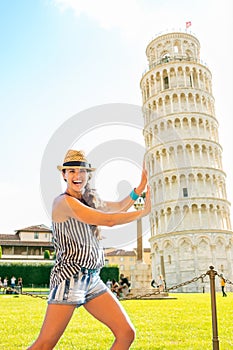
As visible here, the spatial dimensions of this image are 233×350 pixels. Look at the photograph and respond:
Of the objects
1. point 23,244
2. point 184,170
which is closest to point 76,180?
point 184,170

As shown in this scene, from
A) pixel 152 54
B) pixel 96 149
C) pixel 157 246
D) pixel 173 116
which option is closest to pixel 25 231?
pixel 157 246

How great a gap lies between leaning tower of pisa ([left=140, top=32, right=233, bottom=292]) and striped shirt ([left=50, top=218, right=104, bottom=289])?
46340mm

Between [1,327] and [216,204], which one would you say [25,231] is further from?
[1,327]

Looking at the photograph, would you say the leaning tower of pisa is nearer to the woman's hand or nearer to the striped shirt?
the woman's hand

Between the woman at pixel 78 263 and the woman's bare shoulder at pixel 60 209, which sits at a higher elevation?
the woman's bare shoulder at pixel 60 209

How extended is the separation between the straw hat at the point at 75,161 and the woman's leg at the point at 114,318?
4.14 feet

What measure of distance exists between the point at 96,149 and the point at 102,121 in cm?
40

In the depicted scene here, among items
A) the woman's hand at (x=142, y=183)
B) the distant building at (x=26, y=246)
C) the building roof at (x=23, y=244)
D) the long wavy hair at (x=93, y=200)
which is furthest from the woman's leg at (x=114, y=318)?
the building roof at (x=23, y=244)

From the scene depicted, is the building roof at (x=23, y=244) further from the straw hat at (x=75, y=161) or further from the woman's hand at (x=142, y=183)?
the straw hat at (x=75, y=161)

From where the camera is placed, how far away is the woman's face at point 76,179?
335 centimetres

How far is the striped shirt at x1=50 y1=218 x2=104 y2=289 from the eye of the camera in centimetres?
317

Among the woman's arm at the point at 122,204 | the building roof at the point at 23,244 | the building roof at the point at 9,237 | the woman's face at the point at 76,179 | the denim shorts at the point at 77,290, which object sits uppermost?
the building roof at the point at 9,237

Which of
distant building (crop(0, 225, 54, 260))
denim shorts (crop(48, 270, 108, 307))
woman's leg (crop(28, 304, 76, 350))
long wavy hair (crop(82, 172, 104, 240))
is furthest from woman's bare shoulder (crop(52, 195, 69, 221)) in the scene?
distant building (crop(0, 225, 54, 260))

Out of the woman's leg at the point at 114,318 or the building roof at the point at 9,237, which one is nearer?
the woman's leg at the point at 114,318
